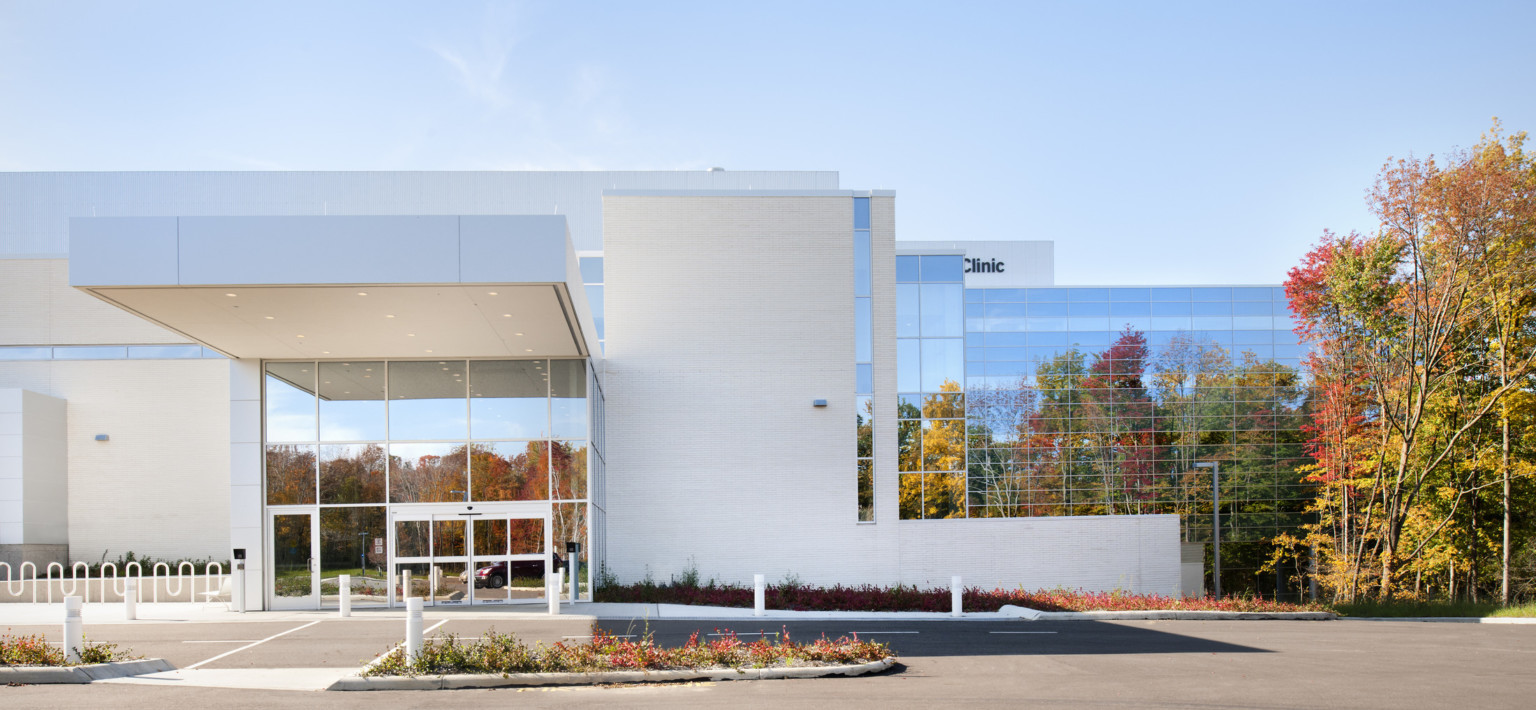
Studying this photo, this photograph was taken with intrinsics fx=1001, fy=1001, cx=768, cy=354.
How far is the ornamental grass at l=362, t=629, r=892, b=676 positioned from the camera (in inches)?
424

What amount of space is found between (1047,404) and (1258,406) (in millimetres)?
7556

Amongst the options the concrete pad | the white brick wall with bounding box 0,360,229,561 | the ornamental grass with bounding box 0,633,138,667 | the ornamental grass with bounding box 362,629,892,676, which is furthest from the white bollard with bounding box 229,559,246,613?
the ornamental grass with bounding box 362,629,892,676

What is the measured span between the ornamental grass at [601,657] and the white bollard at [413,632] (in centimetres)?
7

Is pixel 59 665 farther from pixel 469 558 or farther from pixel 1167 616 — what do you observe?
pixel 1167 616

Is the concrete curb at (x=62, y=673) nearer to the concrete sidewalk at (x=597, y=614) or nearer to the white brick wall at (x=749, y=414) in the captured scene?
the concrete sidewalk at (x=597, y=614)

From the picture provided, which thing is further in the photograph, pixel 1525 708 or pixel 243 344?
pixel 243 344

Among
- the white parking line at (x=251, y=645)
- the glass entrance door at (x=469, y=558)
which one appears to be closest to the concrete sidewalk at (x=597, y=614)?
the glass entrance door at (x=469, y=558)

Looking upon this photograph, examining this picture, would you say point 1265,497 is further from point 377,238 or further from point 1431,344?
point 377,238

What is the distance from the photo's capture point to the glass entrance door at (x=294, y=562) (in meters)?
20.6

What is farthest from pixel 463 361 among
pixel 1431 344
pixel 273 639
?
pixel 1431 344

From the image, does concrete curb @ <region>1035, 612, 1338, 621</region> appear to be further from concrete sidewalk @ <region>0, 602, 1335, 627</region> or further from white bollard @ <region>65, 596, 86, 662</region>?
white bollard @ <region>65, 596, 86, 662</region>

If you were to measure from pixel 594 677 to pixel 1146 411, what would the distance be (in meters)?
31.7

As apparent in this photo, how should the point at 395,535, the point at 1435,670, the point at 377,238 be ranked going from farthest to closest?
the point at 395,535, the point at 377,238, the point at 1435,670

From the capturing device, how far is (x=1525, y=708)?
9820 millimetres
